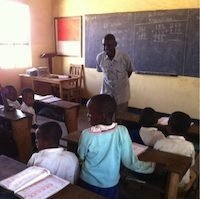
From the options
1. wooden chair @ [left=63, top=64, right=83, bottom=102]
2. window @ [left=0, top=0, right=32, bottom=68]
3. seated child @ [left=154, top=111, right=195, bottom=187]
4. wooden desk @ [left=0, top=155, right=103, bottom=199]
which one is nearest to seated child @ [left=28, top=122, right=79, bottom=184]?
wooden desk @ [left=0, top=155, right=103, bottom=199]

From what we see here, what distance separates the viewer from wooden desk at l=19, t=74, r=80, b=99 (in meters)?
5.02

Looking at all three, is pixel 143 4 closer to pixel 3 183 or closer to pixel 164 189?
pixel 164 189

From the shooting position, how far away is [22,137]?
2.58m

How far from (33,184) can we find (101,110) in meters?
0.50

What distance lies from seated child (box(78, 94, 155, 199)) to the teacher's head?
1.53m

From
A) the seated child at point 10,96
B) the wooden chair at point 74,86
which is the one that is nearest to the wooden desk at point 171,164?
the seated child at point 10,96

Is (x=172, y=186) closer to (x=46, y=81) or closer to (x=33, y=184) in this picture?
(x=33, y=184)

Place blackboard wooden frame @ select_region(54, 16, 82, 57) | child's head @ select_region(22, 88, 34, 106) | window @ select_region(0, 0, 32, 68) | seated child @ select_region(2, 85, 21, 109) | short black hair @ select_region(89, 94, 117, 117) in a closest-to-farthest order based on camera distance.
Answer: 1. short black hair @ select_region(89, 94, 117, 117)
2. child's head @ select_region(22, 88, 34, 106)
3. seated child @ select_region(2, 85, 21, 109)
4. window @ select_region(0, 0, 32, 68)
5. blackboard wooden frame @ select_region(54, 16, 82, 57)

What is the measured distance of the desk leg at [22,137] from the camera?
2.51 meters

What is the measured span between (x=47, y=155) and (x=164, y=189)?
2.47 ft

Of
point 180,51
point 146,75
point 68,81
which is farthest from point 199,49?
point 68,81

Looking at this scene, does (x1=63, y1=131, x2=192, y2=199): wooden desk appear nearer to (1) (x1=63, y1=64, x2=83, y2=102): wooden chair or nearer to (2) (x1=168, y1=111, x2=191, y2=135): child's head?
(2) (x1=168, y1=111, x2=191, y2=135): child's head

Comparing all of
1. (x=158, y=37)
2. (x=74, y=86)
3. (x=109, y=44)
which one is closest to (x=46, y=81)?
(x=74, y=86)

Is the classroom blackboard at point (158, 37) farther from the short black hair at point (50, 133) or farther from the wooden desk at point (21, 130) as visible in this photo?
the short black hair at point (50, 133)
